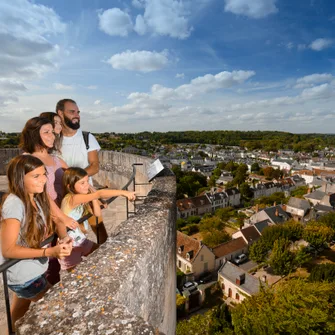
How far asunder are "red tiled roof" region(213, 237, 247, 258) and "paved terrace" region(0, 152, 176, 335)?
29150 mm

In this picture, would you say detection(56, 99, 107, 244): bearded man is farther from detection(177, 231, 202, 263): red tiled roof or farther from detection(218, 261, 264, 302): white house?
detection(177, 231, 202, 263): red tiled roof

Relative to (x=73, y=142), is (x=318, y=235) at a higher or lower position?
lower

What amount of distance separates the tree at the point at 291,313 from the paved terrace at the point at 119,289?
1329 cm

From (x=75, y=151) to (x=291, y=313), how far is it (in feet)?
47.3

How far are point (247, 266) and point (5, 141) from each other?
2711cm

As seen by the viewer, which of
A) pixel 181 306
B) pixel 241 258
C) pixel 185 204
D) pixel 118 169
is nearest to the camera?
pixel 118 169

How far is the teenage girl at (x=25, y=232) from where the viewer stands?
6.35 ft

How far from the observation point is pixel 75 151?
3.60 meters

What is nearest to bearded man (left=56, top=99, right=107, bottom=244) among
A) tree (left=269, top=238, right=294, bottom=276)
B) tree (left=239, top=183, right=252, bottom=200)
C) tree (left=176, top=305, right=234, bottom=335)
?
tree (left=176, top=305, right=234, bottom=335)

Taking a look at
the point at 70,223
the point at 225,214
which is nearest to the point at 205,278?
the point at 225,214

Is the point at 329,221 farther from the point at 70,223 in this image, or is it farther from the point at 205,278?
the point at 70,223

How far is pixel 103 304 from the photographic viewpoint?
1503mm

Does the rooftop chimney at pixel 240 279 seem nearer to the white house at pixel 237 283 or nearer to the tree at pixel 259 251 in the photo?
the white house at pixel 237 283

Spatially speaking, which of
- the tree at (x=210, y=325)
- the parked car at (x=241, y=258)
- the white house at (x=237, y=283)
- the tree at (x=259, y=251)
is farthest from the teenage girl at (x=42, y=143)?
the parked car at (x=241, y=258)
